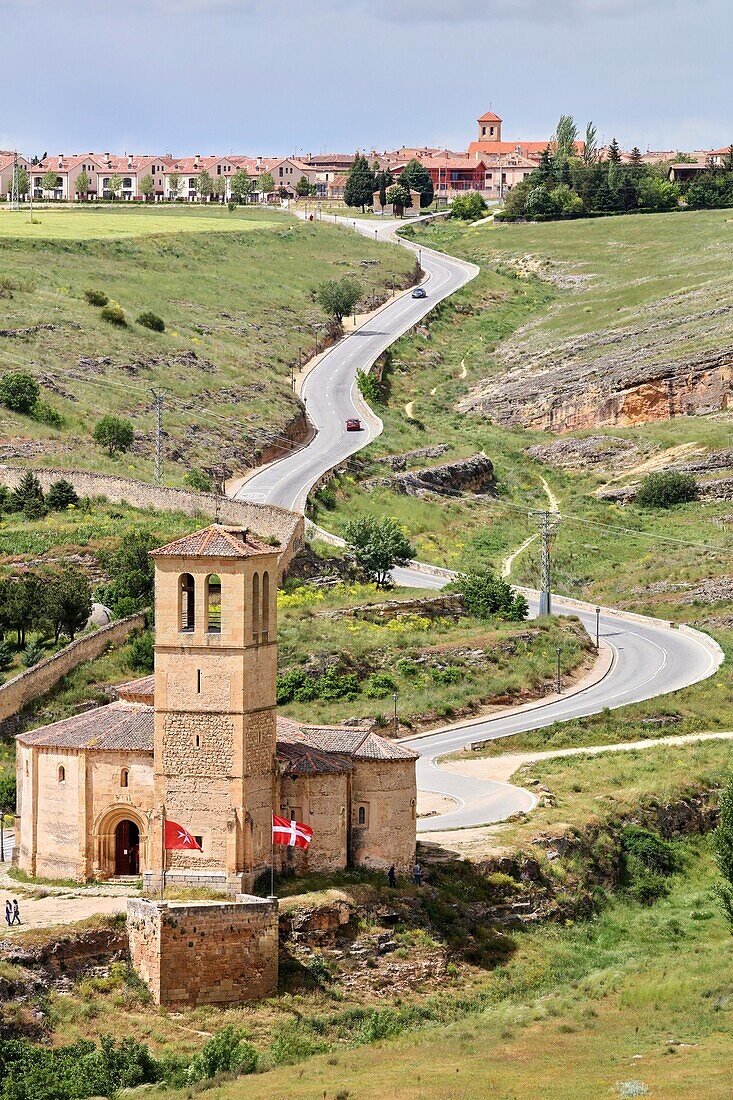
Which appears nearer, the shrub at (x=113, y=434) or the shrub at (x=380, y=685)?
the shrub at (x=380, y=685)

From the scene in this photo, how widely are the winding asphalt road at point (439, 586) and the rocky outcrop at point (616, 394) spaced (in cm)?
1026

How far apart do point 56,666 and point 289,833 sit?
828 inches

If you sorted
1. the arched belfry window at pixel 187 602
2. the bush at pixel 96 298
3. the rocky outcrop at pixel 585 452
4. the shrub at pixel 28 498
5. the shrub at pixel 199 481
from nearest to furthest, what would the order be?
the arched belfry window at pixel 187 602 < the shrub at pixel 28 498 < the shrub at pixel 199 481 < the rocky outcrop at pixel 585 452 < the bush at pixel 96 298

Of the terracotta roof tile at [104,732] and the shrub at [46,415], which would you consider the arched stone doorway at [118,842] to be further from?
the shrub at [46,415]

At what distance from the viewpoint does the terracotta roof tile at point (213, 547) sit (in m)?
55.6

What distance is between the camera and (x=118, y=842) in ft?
193

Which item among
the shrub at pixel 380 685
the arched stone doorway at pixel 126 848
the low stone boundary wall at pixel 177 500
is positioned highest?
the low stone boundary wall at pixel 177 500

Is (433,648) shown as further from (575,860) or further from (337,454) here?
(337,454)

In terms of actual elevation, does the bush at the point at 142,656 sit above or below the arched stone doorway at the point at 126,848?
above

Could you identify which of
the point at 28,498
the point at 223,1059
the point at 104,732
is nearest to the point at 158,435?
the point at 28,498

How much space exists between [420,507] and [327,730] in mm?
50204

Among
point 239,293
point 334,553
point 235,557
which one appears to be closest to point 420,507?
point 334,553

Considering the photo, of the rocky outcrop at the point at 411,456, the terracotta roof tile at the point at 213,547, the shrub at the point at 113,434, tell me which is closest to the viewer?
the terracotta roof tile at the point at 213,547

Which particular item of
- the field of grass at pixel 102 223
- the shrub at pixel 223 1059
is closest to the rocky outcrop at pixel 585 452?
the field of grass at pixel 102 223
